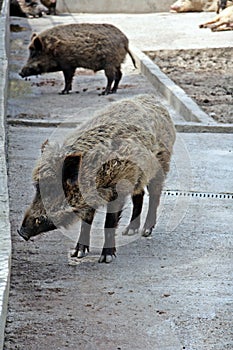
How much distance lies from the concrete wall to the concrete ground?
14320mm

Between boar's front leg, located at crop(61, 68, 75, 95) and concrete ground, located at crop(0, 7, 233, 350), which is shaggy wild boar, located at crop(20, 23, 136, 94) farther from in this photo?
concrete ground, located at crop(0, 7, 233, 350)

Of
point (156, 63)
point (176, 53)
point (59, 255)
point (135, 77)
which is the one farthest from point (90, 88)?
point (59, 255)

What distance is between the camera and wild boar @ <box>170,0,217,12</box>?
21562 mm

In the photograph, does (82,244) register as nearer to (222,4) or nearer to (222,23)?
(222,23)

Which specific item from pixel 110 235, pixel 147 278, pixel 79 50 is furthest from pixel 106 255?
pixel 79 50

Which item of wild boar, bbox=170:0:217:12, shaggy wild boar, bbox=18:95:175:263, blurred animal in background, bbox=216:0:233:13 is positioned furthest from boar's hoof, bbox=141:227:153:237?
wild boar, bbox=170:0:217:12

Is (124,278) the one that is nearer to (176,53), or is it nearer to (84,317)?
(84,317)

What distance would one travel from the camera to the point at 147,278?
5.04 m

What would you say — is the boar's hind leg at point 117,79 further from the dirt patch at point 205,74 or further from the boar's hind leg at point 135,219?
the boar's hind leg at point 135,219

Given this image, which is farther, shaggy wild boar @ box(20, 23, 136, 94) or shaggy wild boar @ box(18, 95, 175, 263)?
shaggy wild boar @ box(20, 23, 136, 94)

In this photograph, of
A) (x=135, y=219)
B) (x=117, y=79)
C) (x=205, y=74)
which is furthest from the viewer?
(x=205, y=74)

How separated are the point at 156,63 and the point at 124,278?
9.16 meters

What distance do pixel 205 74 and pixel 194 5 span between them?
30.6 ft

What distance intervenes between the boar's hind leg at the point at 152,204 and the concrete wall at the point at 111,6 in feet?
55.7
